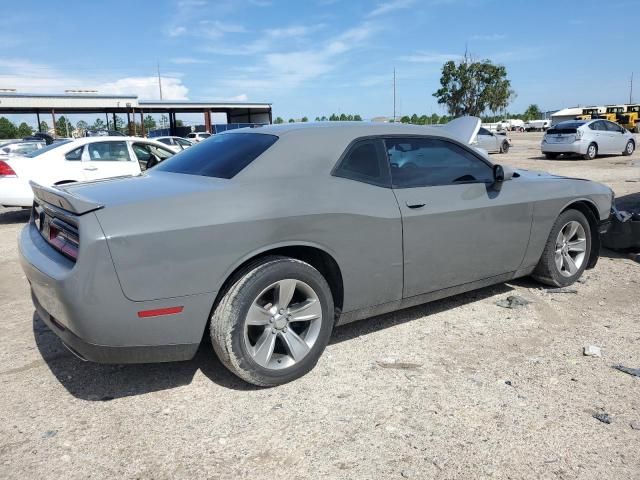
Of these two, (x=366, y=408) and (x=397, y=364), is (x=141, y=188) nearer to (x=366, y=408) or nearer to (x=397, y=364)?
(x=366, y=408)

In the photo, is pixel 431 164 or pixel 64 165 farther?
pixel 64 165

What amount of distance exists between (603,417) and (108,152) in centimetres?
898

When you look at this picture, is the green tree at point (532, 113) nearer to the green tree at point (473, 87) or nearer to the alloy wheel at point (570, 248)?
the green tree at point (473, 87)

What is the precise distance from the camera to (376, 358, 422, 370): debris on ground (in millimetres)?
3486

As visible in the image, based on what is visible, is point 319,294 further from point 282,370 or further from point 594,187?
point 594,187

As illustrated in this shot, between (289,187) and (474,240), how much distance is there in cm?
162

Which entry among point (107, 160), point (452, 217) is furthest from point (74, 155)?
point (452, 217)

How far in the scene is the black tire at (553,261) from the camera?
4738mm

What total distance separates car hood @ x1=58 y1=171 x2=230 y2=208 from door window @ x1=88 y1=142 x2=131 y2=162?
6.33 meters

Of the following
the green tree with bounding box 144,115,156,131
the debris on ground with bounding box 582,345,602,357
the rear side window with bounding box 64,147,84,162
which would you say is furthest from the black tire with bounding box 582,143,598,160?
the green tree with bounding box 144,115,156,131

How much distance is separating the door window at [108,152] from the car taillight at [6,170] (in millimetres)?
1268

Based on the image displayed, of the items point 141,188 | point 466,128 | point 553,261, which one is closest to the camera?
point 141,188

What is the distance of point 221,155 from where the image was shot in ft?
12.0

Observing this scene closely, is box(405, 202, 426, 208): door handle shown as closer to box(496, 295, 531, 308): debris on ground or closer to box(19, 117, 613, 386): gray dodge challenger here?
box(19, 117, 613, 386): gray dodge challenger
